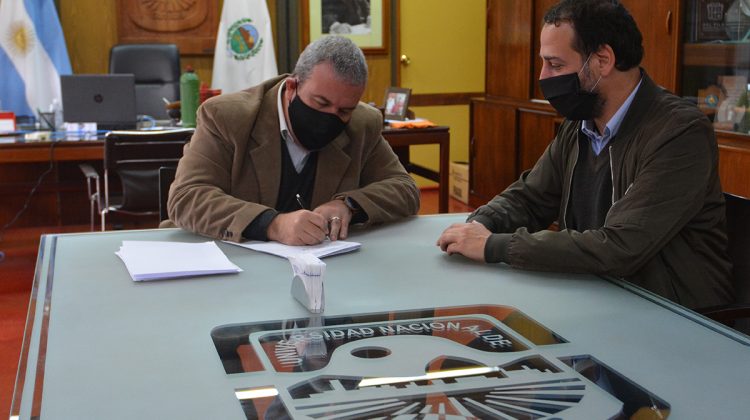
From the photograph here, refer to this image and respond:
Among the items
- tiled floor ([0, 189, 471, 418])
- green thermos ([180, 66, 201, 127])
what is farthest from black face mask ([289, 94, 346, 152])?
green thermos ([180, 66, 201, 127])

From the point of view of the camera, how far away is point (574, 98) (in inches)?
83.0

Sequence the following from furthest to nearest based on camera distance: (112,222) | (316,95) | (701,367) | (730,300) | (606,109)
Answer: (112,222), (316,95), (606,109), (730,300), (701,367)

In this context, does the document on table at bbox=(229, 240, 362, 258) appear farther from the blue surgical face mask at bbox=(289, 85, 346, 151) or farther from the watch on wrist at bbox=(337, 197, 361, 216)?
the blue surgical face mask at bbox=(289, 85, 346, 151)

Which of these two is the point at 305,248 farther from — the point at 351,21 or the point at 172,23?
the point at 351,21

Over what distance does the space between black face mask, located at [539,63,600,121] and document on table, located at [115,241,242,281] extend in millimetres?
897

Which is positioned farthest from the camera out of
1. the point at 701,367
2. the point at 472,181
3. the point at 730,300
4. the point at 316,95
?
the point at 472,181

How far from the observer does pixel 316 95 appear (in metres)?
2.32

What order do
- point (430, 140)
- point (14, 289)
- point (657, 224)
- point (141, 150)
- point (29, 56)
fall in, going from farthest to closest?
point (29, 56) → point (430, 140) → point (14, 289) → point (141, 150) → point (657, 224)

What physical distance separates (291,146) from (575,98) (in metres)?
0.83

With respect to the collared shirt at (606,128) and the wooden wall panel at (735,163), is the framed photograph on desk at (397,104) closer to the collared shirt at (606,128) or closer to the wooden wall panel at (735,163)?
the wooden wall panel at (735,163)

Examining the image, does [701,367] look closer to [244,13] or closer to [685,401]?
[685,401]

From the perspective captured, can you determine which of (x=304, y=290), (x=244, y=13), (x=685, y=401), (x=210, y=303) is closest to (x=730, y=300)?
(x=685, y=401)

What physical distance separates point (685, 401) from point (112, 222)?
179 inches

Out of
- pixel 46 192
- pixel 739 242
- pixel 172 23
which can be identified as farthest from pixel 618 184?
pixel 172 23
